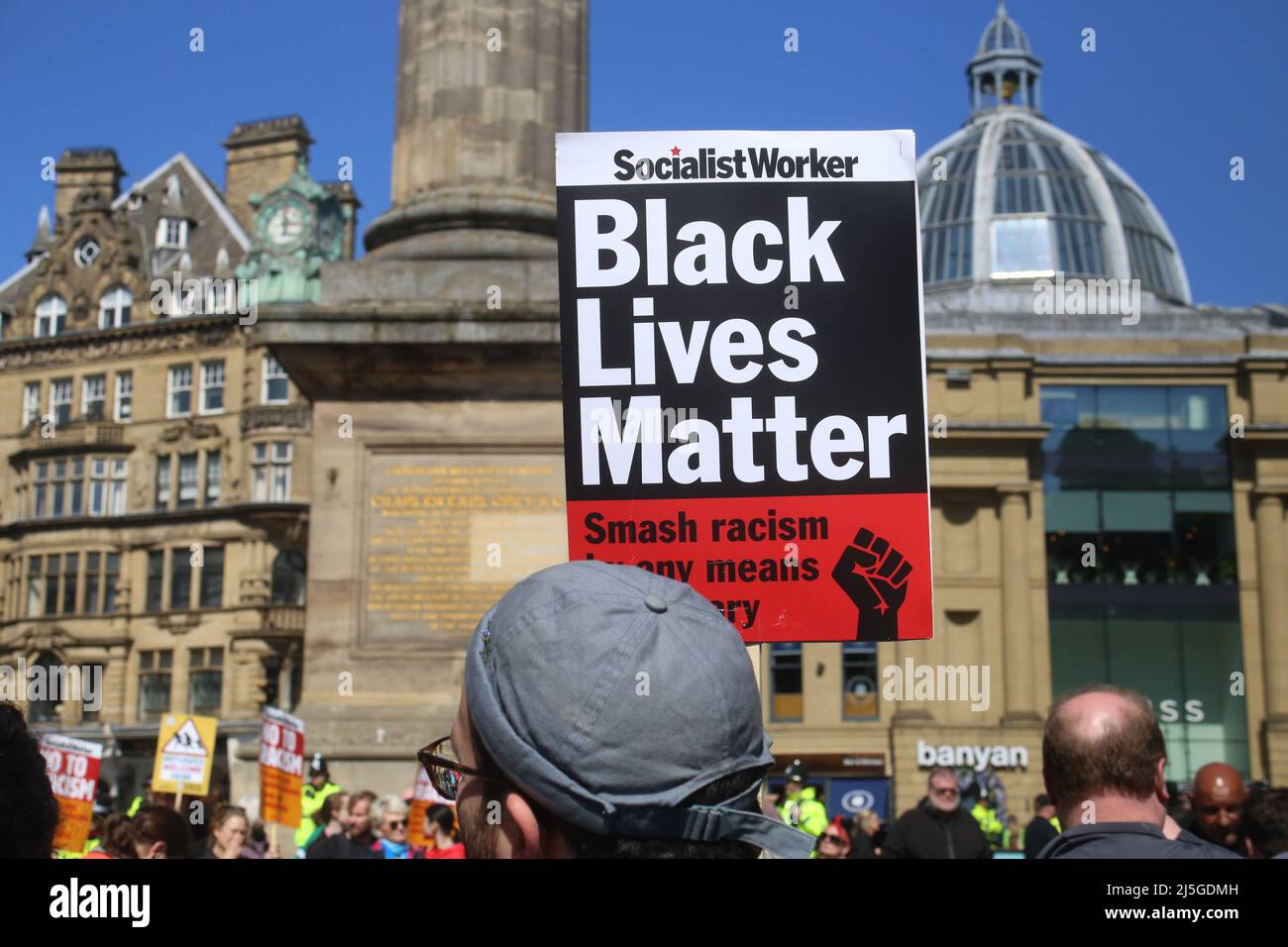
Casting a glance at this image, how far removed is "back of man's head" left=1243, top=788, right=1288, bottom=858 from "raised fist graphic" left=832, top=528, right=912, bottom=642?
155cm

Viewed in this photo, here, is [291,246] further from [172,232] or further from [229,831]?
[172,232]

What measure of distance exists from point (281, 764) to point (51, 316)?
65.3 meters

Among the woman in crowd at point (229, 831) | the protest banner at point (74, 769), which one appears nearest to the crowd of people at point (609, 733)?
the woman in crowd at point (229, 831)

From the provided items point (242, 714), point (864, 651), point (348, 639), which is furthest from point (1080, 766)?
point (242, 714)

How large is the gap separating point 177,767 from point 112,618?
5664cm

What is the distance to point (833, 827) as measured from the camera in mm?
13664

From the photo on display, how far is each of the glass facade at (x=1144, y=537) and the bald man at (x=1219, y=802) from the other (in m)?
Answer: 52.4

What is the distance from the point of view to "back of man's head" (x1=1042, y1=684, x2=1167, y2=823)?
317cm

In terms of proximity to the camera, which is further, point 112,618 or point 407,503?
point 112,618

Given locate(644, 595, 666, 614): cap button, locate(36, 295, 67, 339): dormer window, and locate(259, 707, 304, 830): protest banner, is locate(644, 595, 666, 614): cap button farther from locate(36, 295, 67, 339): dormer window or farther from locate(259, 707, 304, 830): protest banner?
locate(36, 295, 67, 339): dormer window

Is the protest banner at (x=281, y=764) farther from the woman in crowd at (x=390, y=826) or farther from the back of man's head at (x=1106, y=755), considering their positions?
the back of man's head at (x=1106, y=755)

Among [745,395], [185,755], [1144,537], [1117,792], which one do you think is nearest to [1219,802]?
[745,395]

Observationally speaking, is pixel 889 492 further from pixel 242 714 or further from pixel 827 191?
pixel 242 714

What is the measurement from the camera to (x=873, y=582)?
490 cm
